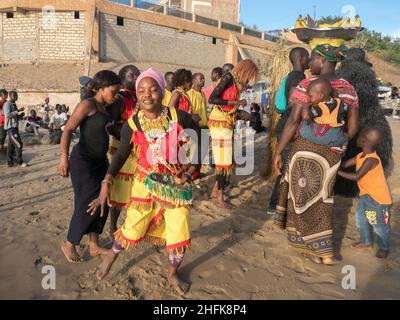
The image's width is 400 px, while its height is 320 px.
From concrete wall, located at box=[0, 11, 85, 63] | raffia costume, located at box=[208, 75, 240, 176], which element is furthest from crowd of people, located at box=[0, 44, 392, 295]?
concrete wall, located at box=[0, 11, 85, 63]

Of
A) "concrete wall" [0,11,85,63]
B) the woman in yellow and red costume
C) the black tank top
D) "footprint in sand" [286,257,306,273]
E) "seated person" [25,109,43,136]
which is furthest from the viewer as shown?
"concrete wall" [0,11,85,63]

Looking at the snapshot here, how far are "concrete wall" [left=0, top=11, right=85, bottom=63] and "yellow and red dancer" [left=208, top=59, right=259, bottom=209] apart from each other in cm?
2165

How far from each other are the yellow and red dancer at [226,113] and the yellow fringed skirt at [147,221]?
7.02 ft

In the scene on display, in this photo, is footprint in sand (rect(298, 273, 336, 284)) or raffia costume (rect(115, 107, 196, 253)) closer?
raffia costume (rect(115, 107, 196, 253))

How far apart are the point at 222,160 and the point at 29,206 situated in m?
2.71

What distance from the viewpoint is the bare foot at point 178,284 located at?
276 cm

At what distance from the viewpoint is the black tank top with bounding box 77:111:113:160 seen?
3021 mm

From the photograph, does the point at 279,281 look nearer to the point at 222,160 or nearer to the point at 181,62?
the point at 222,160

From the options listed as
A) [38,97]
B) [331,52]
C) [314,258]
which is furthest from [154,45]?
[314,258]

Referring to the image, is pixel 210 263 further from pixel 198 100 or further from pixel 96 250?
pixel 198 100

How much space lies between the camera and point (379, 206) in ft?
10.9

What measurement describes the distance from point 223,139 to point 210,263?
1.96m

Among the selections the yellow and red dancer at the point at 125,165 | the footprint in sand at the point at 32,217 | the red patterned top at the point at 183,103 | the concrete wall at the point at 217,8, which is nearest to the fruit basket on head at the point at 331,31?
the red patterned top at the point at 183,103

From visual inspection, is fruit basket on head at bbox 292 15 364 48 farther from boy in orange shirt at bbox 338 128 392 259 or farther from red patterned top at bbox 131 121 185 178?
red patterned top at bbox 131 121 185 178
